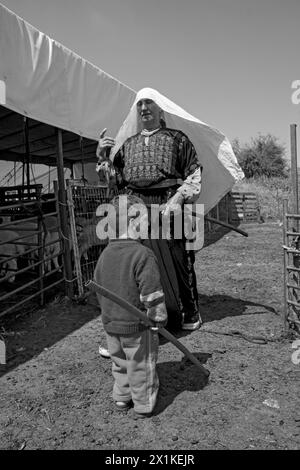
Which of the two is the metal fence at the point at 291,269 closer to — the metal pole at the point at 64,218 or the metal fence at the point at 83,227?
the metal fence at the point at 83,227

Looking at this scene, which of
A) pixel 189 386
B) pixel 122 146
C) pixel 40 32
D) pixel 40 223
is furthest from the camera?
pixel 40 223

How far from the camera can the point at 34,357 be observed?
3.31 m

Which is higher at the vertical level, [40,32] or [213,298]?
[40,32]

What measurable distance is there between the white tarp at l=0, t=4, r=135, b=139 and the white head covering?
0.94 m

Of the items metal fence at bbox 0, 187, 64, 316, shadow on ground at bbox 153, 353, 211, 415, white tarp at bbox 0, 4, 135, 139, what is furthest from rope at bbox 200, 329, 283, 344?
white tarp at bbox 0, 4, 135, 139

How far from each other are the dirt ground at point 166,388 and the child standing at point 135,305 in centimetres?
21

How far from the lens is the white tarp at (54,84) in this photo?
3.57 m

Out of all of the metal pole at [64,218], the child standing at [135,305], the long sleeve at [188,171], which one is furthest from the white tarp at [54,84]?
the child standing at [135,305]

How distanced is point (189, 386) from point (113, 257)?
1.11 m

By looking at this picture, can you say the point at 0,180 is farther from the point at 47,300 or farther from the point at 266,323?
the point at 266,323

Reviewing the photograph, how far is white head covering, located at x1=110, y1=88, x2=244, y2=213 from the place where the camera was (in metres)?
3.92
